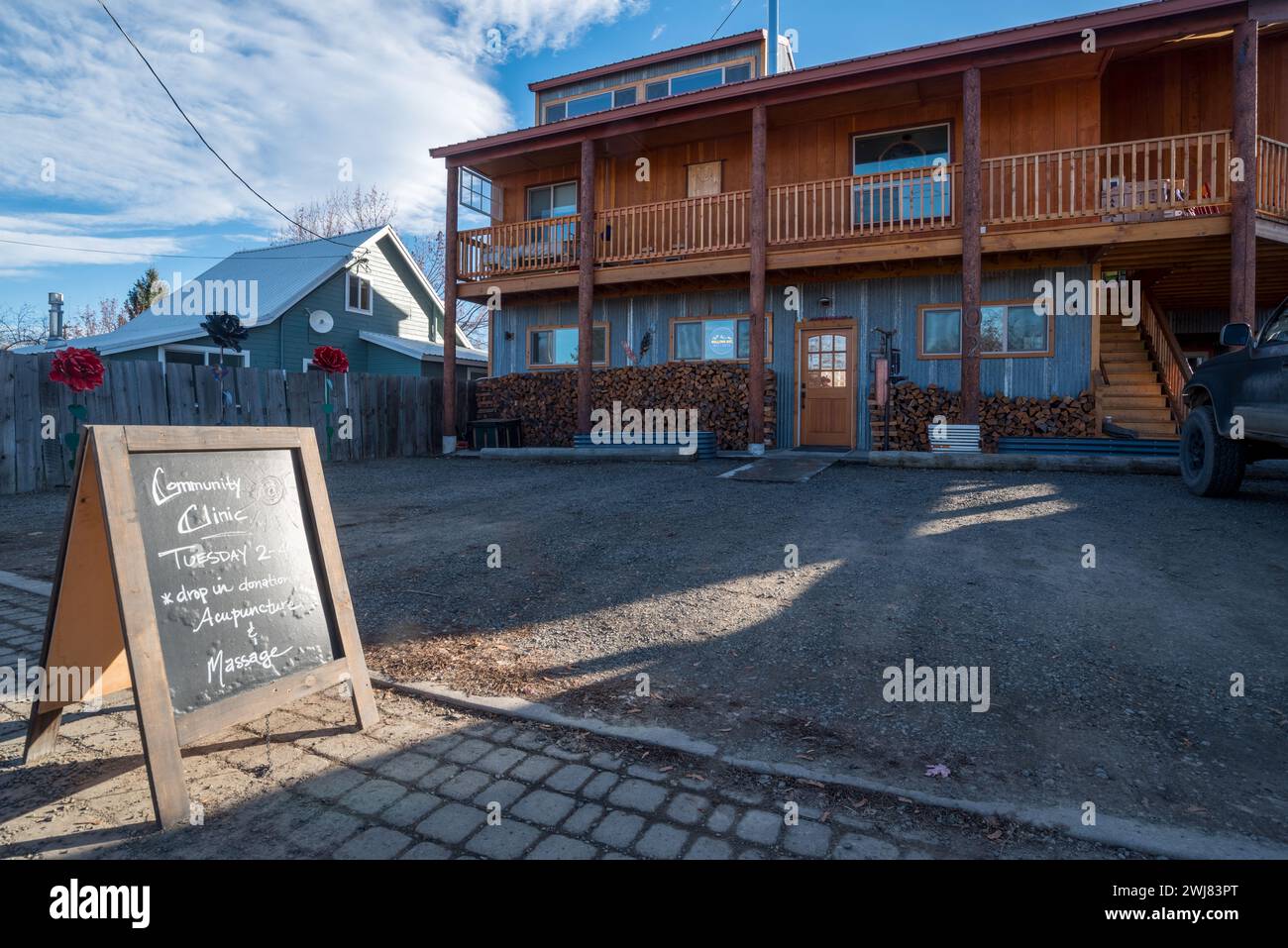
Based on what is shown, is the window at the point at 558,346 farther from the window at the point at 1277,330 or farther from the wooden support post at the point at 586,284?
the window at the point at 1277,330

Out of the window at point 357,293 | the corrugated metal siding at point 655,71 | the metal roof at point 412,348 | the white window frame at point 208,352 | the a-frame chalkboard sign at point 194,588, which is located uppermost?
the corrugated metal siding at point 655,71

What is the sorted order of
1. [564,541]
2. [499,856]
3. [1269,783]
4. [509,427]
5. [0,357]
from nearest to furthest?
[499,856], [1269,783], [564,541], [0,357], [509,427]

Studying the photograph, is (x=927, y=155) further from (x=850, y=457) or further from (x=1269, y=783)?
(x=1269, y=783)

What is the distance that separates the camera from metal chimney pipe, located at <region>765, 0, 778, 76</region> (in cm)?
1645

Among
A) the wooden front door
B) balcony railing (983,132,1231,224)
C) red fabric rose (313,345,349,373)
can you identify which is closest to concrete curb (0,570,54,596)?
red fabric rose (313,345,349,373)

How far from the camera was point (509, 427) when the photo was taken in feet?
51.3

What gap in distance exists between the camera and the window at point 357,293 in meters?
23.5

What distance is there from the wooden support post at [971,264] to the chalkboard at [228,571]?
406 inches

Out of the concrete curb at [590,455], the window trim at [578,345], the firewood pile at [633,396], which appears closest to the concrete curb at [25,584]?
the concrete curb at [590,455]

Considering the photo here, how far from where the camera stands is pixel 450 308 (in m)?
15.4

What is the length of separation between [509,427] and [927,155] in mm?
10003
